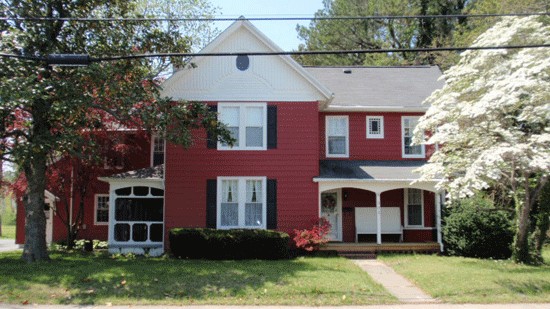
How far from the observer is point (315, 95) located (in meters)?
18.7

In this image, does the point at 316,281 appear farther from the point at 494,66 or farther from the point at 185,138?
the point at 494,66

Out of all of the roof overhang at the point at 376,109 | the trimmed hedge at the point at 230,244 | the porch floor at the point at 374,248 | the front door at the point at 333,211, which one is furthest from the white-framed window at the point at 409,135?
the trimmed hedge at the point at 230,244

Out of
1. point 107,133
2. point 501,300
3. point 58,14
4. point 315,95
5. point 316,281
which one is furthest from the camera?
point 107,133

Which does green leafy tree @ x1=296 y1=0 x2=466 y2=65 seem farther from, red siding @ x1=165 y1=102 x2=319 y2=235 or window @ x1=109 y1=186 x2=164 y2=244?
window @ x1=109 y1=186 x2=164 y2=244

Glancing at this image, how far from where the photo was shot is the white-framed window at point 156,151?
22.9 m

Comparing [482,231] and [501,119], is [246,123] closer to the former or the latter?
[501,119]

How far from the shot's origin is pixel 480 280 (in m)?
12.6

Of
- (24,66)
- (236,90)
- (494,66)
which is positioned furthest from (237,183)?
(494,66)

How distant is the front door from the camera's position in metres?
20.7

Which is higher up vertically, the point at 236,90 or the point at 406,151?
the point at 236,90

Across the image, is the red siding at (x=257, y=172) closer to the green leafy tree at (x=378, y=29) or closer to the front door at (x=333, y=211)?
the front door at (x=333, y=211)

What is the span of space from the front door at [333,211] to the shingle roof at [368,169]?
1.43 m

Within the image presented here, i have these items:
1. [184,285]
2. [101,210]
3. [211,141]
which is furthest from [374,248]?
[101,210]

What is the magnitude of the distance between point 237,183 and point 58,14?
8.15m
